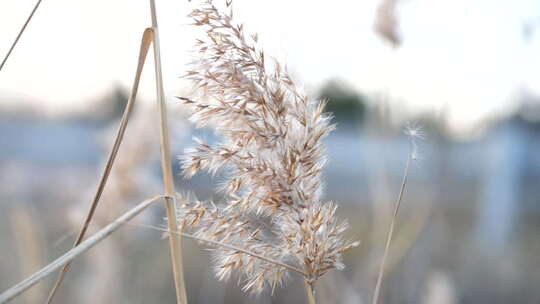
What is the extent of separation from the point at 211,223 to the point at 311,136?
15 cm

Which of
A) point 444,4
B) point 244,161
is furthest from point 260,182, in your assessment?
point 444,4

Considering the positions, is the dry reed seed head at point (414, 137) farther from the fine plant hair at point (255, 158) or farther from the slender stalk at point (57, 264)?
the slender stalk at point (57, 264)

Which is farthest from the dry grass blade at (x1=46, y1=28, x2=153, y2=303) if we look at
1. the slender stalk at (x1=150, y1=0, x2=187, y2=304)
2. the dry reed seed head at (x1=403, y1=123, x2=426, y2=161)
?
the dry reed seed head at (x1=403, y1=123, x2=426, y2=161)

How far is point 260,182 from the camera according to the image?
577 millimetres

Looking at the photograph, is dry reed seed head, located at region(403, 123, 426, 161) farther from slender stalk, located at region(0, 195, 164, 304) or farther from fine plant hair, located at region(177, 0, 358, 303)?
slender stalk, located at region(0, 195, 164, 304)

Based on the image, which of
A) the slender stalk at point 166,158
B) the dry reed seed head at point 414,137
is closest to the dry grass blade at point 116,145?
the slender stalk at point 166,158

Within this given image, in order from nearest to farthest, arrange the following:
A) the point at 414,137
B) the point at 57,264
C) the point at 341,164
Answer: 1. the point at 57,264
2. the point at 414,137
3. the point at 341,164

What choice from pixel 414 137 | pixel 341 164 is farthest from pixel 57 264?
pixel 341 164

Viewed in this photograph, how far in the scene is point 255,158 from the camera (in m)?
0.57

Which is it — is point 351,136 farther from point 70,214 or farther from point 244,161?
point 244,161

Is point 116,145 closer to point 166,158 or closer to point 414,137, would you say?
point 166,158

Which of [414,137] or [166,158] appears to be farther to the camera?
[414,137]

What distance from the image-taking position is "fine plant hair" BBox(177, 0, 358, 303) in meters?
0.57

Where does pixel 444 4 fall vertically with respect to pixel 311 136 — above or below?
above
